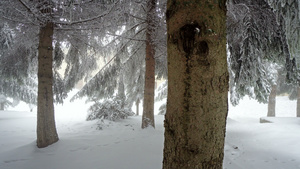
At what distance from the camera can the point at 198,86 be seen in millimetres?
1162

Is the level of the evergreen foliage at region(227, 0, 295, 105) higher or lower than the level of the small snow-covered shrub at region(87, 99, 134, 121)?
higher

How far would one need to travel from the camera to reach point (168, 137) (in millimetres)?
1285

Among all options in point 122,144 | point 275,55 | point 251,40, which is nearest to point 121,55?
point 122,144

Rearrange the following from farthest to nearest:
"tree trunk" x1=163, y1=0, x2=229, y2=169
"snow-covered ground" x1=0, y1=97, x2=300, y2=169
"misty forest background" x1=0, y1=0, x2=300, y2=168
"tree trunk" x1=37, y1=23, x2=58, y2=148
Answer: "tree trunk" x1=37, y1=23, x2=58, y2=148
"snow-covered ground" x1=0, y1=97, x2=300, y2=169
"misty forest background" x1=0, y1=0, x2=300, y2=168
"tree trunk" x1=163, y1=0, x2=229, y2=169

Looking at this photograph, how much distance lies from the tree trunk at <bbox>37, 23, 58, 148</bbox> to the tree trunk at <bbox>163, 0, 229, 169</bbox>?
4312 mm

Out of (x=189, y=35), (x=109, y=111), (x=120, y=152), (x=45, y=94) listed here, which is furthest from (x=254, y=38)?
(x=109, y=111)

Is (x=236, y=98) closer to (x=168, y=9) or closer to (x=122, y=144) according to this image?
(x=122, y=144)

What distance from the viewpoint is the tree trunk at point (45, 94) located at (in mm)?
4398

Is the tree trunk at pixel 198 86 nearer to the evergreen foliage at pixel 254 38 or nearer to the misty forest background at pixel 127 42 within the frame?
the misty forest background at pixel 127 42

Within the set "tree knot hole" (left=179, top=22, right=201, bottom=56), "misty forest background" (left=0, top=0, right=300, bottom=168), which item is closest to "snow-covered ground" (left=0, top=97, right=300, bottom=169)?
"misty forest background" (left=0, top=0, right=300, bottom=168)

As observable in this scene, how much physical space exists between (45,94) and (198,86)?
4535mm

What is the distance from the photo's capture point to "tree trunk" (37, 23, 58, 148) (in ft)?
14.4

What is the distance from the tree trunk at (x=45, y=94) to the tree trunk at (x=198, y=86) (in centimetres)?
431

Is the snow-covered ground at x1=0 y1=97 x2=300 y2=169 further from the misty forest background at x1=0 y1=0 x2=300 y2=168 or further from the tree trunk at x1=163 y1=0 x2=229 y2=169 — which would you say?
the tree trunk at x1=163 y1=0 x2=229 y2=169
